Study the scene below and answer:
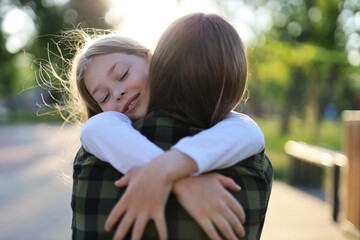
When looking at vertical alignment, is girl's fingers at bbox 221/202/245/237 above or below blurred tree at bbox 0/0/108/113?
above

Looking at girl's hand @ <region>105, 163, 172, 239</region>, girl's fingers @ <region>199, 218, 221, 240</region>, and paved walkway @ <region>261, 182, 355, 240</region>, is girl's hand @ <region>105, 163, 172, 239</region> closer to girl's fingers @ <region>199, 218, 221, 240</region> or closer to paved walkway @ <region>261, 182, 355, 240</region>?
girl's fingers @ <region>199, 218, 221, 240</region>

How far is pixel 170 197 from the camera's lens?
1.24m

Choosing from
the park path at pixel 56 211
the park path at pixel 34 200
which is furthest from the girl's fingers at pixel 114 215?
the park path at pixel 56 211

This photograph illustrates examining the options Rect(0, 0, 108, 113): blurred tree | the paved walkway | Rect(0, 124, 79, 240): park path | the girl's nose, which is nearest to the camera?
the girl's nose

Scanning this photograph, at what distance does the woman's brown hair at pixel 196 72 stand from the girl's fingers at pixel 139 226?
1.10 feet

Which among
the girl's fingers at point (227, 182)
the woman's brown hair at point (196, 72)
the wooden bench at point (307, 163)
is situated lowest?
the wooden bench at point (307, 163)

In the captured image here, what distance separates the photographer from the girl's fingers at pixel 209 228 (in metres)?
1.21

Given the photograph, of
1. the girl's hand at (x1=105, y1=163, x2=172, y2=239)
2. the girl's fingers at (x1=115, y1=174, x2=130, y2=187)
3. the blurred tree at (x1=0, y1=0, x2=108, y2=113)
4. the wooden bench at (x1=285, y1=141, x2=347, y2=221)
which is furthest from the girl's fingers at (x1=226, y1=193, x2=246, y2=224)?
the blurred tree at (x1=0, y1=0, x2=108, y2=113)

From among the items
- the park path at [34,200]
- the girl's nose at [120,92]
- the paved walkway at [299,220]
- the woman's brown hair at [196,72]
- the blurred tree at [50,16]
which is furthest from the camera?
the blurred tree at [50,16]

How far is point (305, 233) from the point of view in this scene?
5.34m

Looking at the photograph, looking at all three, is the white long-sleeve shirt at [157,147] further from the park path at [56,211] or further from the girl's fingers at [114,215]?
the park path at [56,211]

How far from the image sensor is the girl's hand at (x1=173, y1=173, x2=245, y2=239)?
1.21m

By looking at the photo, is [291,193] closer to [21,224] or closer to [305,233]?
[305,233]

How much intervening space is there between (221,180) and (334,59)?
1811cm
